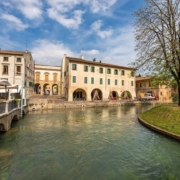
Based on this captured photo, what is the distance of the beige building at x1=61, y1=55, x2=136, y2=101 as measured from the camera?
31.2m

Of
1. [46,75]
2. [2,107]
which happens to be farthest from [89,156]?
[46,75]

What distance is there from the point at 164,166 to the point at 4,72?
3076cm

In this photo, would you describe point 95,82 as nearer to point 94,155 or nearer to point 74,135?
point 74,135

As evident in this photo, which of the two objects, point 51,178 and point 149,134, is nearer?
point 51,178

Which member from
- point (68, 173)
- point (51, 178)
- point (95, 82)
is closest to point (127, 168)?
point (68, 173)

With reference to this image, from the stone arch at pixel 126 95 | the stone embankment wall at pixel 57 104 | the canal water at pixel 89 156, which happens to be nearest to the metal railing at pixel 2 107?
the canal water at pixel 89 156

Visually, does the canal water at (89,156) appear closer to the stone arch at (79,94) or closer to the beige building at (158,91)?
the stone arch at (79,94)

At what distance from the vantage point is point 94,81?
34.0 metres

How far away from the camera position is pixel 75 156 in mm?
7008

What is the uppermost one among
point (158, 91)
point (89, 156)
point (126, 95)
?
point (158, 91)

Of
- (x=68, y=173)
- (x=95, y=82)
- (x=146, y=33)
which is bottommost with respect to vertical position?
(x=68, y=173)

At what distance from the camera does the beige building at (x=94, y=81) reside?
31.2 m

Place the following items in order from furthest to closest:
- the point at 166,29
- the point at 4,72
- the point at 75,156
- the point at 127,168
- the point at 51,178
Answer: the point at 4,72, the point at 166,29, the point at 75,156, the point at 127,168, the point at 51,178

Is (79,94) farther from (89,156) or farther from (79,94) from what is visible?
(89,156)
